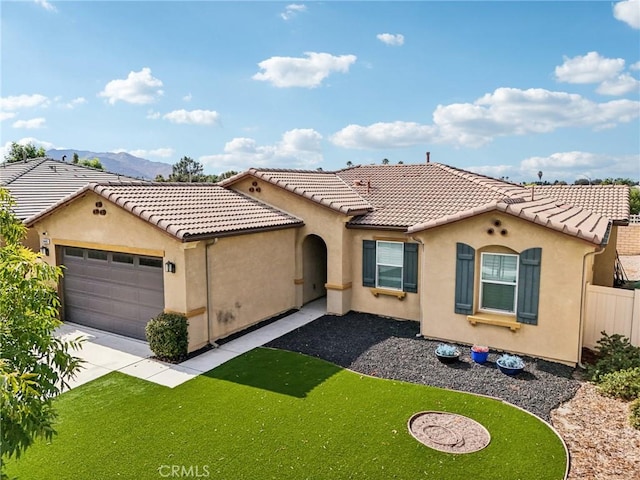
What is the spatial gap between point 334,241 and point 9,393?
1261cm

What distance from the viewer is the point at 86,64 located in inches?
571

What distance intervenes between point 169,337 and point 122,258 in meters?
3.56

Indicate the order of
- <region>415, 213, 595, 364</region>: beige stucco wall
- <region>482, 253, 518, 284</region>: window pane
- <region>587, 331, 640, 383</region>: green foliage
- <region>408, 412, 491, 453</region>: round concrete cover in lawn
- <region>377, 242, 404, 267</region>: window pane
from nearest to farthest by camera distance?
<region>408, 412, 491, 453</region>: round concrete cover in lawn
<region>587, 331, 640, 383</region>: green foliage
<region>415, 213, 595, 364</region>: beige stucco wall
<region>482, 253, 518, 284</region>: window pane
<region>377, 242, 404, 267</region>: window pane

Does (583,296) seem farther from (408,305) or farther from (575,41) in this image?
(575,41)

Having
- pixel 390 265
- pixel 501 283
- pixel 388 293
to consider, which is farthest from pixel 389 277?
pixel 501 283

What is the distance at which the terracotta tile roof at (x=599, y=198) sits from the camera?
59.3ft

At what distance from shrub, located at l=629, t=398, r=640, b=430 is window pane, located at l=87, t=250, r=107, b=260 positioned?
14353mm

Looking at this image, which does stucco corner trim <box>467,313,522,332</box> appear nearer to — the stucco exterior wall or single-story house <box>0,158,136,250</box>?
the stucco exterior wall

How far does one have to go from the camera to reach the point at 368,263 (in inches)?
638

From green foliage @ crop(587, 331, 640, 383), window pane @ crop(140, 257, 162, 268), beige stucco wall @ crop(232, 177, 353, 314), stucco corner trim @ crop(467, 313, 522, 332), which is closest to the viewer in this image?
green foliage @ crop(587, 331, 640, 383)

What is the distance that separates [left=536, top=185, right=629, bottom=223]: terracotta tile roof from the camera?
18078 mm

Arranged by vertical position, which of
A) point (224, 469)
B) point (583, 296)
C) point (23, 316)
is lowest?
point (224, 469)

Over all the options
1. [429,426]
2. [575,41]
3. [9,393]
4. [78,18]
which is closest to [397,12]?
[575,41]

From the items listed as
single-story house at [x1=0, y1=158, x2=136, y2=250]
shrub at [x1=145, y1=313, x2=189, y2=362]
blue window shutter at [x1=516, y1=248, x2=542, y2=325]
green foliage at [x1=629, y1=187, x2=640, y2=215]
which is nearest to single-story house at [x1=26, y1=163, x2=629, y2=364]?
blue window shutter at [x1=516, y1=248, x2=542, y2=325]
